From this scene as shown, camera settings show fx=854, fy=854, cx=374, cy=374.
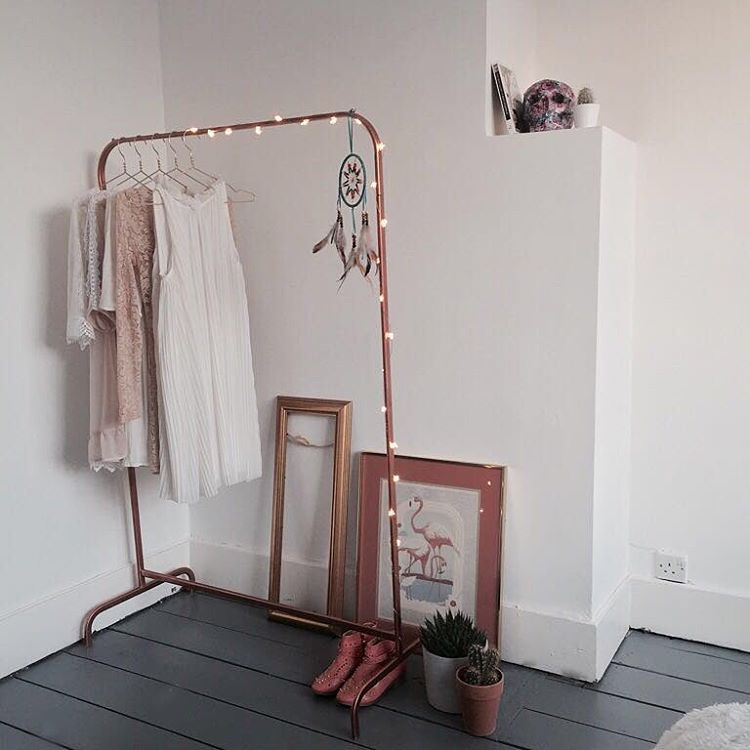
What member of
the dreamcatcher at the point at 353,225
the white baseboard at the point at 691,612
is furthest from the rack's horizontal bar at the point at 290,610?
the dreamcatcher at the point at 353,225

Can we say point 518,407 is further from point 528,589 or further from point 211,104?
point 211,104

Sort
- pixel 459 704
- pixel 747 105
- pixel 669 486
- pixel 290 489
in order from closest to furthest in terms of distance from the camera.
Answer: pixel 459 704, pixel 747 105, pixel 669 486, pixel 290 489

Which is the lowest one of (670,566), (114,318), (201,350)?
(670,566)

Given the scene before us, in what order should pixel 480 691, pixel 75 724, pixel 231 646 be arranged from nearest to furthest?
pixel 480 691
pixel 75 724
pixel 231 646

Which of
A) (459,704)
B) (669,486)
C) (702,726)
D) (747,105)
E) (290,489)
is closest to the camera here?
(702,726)

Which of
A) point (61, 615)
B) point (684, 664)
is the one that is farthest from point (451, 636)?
point (61, 615)

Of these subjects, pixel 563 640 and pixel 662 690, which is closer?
pixel 662 690

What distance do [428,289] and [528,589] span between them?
3.26 feet

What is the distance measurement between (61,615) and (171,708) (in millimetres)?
626

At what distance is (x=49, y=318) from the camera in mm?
2775

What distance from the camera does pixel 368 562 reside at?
286 centimetres

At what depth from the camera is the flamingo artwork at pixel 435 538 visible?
2718 millimetres

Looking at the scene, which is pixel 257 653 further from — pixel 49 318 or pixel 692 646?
pixel 692 646

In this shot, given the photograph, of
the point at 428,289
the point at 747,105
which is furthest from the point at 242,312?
the point at 747,105
